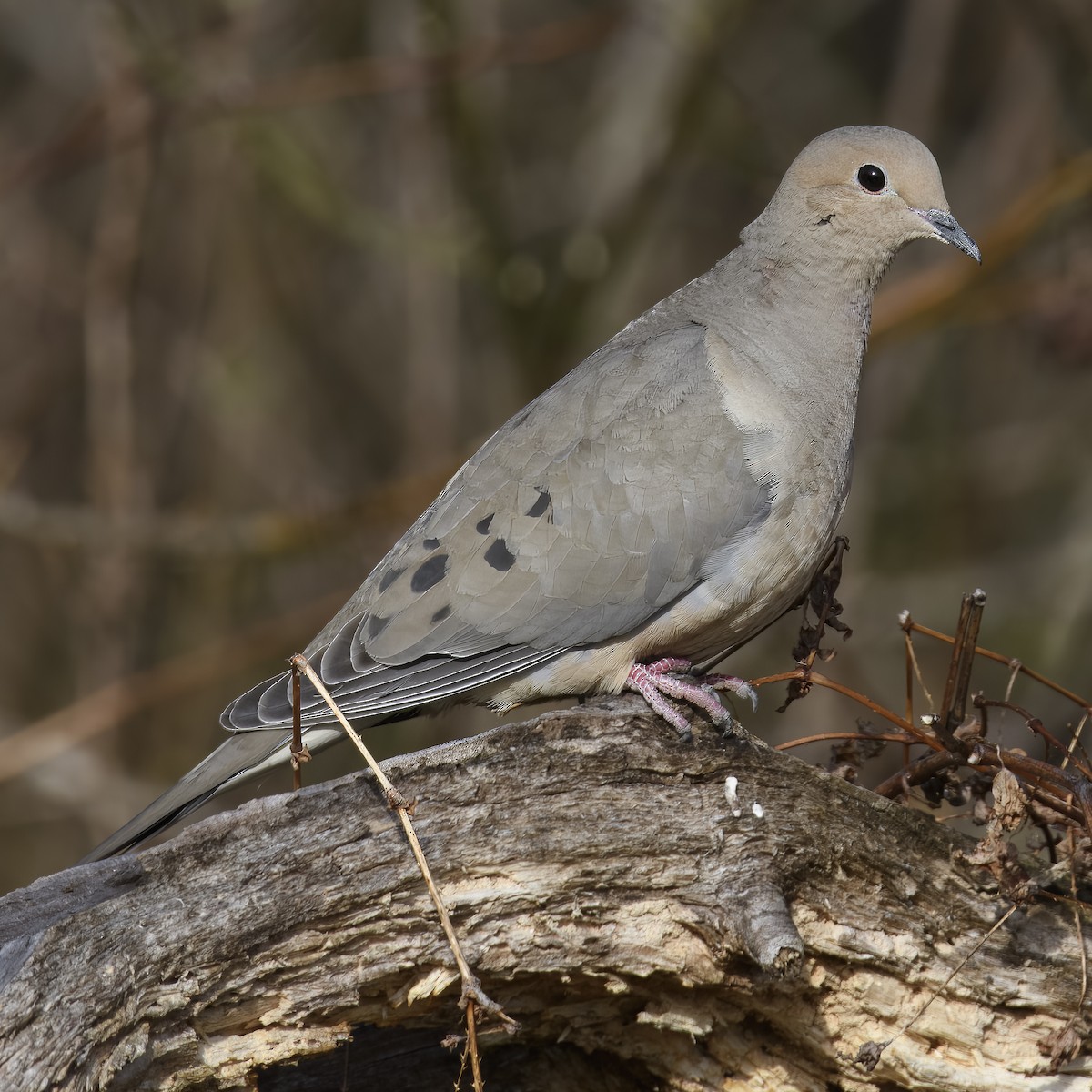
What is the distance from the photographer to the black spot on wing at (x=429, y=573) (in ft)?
10.6

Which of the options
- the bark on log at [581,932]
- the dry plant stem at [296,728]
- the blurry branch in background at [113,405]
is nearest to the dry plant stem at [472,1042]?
the bark on log at [581,932]

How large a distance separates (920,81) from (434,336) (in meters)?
2.47

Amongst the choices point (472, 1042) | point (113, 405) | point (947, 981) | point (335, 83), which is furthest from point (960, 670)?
point (113, 405)

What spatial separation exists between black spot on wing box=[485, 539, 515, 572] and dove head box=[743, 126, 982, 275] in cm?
103

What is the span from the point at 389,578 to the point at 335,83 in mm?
2426

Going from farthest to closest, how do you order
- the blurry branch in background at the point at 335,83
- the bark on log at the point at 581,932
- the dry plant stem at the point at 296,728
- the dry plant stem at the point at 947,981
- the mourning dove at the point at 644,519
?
1. the blurry branch in background at the point at 335,83
2. the mourning dove at the point at 644,519
3. the dry plant stem at the point at 296,728
4. the dry plant stem at the point at 947,981
5. the bark on log at the point at 581,932

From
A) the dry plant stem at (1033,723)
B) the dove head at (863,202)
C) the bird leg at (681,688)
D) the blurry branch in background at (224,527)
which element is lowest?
the dry plant stem at (1033,723)

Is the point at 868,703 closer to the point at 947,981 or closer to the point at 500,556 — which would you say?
the point at 947,981

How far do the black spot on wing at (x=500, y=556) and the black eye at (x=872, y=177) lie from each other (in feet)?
4.11

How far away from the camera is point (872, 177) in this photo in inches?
132

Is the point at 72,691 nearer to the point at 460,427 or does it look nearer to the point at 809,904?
the point at 460,427

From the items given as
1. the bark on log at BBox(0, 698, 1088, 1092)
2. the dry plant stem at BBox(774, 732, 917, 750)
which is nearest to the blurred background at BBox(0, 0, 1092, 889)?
the dry plant stem at BBox(774, 732, 917, 750)

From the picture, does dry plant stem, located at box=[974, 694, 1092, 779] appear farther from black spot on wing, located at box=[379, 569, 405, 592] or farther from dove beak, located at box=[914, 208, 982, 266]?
black spot on wing, located at box=[379, 569, 405, 592]

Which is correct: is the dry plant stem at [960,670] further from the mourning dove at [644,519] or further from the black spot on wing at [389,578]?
the black spot on wing at [389,578]
